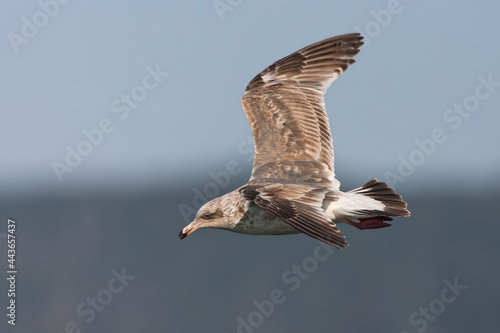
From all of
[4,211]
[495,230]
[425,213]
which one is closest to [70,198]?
[4,211]

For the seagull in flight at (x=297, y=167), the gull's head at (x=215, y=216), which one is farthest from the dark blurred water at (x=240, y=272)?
the gull's head at (x=215, y=216)

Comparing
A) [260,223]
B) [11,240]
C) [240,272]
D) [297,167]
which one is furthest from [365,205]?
[240,272]

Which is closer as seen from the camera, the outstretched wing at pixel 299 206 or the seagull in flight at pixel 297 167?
the outstretched wing at pixel 299 206

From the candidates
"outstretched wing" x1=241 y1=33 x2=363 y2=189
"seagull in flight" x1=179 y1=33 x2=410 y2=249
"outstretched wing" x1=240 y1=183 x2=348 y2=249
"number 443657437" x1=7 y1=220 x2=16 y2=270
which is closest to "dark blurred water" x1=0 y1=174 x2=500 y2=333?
"number 443657437" x1=7 y1=220 x2=16 y2=270

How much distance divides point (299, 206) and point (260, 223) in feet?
5.08

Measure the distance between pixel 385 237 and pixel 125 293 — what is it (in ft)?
151

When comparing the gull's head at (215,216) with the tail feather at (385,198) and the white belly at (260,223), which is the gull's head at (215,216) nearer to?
the white belly at (260,223)

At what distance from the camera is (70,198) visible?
174 meters

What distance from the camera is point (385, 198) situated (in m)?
15.5

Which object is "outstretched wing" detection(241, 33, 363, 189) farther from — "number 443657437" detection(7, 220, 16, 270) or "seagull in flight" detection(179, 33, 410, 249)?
"number 443657437" detection(7, 220, 16, 270)

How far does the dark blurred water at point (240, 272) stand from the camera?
134m

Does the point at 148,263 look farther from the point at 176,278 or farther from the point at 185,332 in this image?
the point at 185,332

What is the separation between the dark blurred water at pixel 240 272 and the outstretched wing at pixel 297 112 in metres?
107

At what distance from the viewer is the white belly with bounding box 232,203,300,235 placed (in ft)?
47.3
